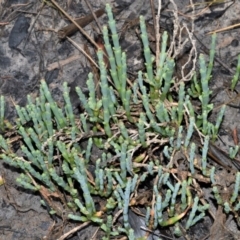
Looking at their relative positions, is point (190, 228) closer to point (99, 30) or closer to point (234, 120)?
point (234, 120)

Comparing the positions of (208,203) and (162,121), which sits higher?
(162,121)

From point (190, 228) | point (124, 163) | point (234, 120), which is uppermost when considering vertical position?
point (124, 163)

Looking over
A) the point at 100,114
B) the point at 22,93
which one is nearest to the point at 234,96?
the point at 100,114

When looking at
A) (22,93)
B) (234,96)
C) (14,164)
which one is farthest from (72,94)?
(234,96)

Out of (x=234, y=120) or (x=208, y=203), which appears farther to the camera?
(x=234, y=120)

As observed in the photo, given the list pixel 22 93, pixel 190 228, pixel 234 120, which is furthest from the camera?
pixel 22 93

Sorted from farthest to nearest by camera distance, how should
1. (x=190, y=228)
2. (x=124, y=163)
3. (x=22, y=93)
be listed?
(x=22, y=93), (x=190, y=228), (x=124, y=163)
